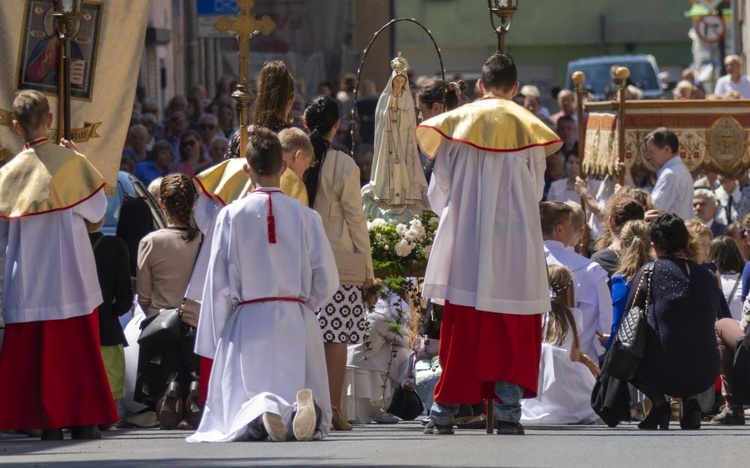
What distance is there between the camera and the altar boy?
34.4 feet

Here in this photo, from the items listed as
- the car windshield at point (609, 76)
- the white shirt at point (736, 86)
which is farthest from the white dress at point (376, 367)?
the car windshield at point (609, 76)

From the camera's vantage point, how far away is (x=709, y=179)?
18.7 m

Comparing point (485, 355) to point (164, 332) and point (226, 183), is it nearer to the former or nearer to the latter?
point (226, 183)

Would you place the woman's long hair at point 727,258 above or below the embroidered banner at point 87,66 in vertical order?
below

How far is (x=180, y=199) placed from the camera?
12430 mm

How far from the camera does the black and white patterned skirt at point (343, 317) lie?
1179 centimetres

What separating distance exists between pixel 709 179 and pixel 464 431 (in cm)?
767

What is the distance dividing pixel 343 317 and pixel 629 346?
5.58ft

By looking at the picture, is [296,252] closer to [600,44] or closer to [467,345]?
[467,345]

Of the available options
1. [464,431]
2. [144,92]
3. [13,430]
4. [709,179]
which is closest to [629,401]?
[464,431]

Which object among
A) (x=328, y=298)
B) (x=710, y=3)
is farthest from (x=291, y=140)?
(x=710, y=3)

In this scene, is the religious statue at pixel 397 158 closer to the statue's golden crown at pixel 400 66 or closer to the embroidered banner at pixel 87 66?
the statue's golden crown at pixel 400 66

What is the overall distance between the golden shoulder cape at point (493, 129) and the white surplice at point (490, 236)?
3.9 inches

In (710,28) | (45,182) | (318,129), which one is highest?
(710,28)
